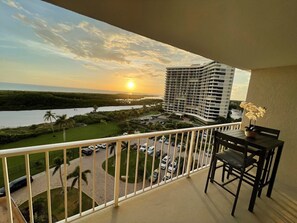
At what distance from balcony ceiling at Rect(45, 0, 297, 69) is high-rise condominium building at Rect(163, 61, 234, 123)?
27.1 feet

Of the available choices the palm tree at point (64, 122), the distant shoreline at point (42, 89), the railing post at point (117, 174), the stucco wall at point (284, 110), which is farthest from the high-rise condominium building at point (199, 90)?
the railing post at point (117, 174)

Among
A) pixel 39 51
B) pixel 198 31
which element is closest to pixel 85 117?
pixel 39 51

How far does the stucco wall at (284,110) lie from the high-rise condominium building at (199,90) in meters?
6.48

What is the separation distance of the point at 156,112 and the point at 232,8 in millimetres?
12952

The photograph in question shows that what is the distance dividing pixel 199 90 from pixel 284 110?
904 cm

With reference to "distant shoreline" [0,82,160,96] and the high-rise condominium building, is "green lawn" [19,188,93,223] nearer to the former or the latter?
"distant shoreline" [0,82,160,96]

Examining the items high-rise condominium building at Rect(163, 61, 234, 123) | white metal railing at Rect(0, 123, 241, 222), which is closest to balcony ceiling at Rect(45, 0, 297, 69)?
white metal railing at Rect(0, 123, 241, 222)

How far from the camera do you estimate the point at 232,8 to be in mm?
1109

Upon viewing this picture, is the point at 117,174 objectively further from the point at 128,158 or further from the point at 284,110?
the point at 284,110

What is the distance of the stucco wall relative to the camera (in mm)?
2688

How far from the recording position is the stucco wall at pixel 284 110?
2.69m

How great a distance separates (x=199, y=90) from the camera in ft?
38.0

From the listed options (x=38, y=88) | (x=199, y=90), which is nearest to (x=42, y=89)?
(x=38, y=88)

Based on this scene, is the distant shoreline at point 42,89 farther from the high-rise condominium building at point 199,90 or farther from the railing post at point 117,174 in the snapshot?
the railing post at point 117,174
